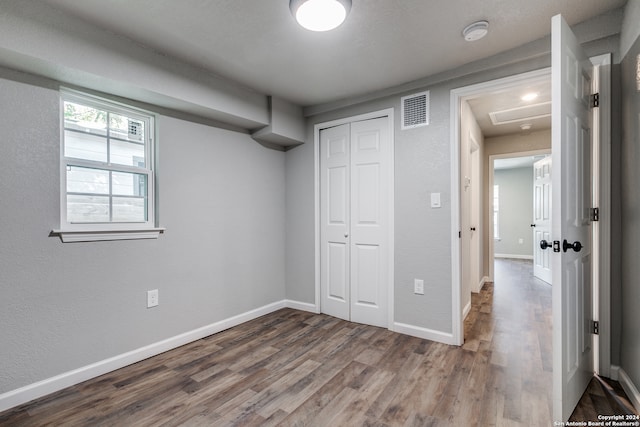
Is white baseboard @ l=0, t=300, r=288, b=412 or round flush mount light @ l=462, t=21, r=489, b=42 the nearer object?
white baseboard @ l=0, t=300, r=288, b=412

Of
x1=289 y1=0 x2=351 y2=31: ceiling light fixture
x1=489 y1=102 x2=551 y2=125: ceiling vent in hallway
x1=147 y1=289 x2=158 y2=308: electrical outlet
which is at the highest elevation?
x1=489 y1=102 x2=551 y2=125: ceiling vent in hallway

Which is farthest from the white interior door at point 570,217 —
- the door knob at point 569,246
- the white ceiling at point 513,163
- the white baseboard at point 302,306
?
the white ceiling at point 513,163

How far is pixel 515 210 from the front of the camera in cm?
783

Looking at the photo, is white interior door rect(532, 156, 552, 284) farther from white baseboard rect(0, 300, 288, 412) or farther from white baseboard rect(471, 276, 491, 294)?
white baseboard rect(0, 300, 288, 412)

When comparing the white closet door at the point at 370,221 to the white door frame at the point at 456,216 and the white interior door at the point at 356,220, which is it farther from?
the white door frame at the point at 456,216

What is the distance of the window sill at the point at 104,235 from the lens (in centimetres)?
196

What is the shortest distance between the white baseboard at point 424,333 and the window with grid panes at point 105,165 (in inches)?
94.7

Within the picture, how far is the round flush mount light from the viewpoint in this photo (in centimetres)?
188

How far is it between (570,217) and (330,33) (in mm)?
1816

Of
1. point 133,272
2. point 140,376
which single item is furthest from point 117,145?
point 140,376

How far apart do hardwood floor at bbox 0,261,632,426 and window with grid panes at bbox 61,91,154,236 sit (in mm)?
1106

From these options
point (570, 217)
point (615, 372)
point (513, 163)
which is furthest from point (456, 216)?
point (513, 163)

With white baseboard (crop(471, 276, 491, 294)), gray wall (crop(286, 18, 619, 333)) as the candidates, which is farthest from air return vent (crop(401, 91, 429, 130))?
white baseboard (crop(471, 276, 491, 294))

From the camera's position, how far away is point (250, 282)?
10.6 feet
